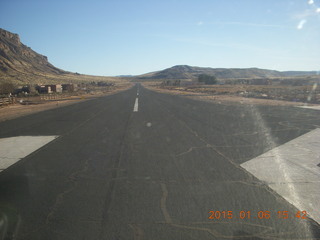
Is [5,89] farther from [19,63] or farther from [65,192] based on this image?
[19,63]

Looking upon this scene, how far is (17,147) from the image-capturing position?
33.0 ft

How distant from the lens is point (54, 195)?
5402mm

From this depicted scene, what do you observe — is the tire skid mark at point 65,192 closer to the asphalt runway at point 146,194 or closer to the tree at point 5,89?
Answer: the asphalt runway at point 146,194

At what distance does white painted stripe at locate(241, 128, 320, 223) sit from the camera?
5172 mm

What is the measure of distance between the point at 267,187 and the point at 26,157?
7.15 metres

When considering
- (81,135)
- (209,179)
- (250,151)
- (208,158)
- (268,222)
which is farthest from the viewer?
(81,135)

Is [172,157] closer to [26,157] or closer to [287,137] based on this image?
[26,157]

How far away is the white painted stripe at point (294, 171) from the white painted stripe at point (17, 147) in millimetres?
6920

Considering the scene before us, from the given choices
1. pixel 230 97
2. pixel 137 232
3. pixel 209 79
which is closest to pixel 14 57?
pixel 209 79

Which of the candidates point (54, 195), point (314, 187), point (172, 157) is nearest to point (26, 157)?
point (54, 195)
